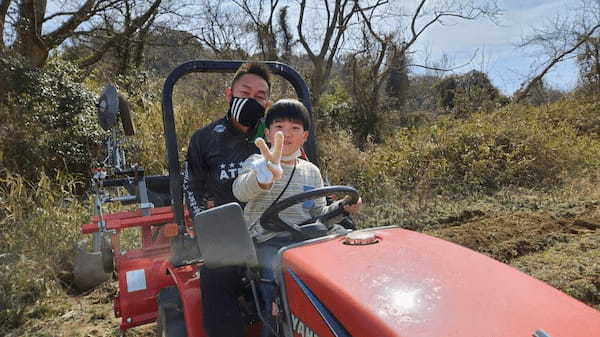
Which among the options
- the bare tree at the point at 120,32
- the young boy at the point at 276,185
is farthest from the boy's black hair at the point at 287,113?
the bare tree at the point at 120,32

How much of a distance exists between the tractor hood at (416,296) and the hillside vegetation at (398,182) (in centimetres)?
215

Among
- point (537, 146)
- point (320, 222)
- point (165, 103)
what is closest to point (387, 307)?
point (320, 222)

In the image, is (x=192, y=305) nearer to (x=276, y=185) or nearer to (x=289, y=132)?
(x=276, y=185)

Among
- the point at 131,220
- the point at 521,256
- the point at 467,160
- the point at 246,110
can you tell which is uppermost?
the point at 246,110

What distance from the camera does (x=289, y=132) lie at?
6.43 feet

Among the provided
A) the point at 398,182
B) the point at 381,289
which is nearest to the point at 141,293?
the point at 381,289

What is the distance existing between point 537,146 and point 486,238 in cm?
397

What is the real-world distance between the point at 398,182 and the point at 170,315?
526 centimetres

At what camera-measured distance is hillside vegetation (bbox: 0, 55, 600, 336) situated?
3682mm

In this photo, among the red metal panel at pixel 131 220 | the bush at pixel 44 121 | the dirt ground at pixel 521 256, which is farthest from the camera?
the bush at pixel 44 121

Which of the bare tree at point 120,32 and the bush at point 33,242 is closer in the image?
the bush at point 33,242

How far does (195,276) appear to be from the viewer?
7.22 ft

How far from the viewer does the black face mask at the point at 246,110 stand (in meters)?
2.60

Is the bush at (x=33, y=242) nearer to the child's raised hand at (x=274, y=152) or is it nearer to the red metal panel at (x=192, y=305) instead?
the red metal panel at (x=192, y=305)
